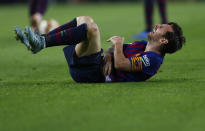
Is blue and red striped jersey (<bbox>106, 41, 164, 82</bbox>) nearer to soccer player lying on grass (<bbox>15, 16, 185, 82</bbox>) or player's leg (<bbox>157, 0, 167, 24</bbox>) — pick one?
soccer player lying on grass (<bbox>15, 16, 185, 82</bbox>)

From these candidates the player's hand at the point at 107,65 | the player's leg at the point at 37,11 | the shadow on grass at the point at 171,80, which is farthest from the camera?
the player's leg at the point at 37,11

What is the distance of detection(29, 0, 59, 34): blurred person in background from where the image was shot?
31.5 ft

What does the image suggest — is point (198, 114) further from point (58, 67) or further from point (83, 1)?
point (83, 1)

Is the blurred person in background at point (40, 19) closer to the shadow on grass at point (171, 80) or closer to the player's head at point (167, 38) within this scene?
the shadow on grass at point (171, 80)

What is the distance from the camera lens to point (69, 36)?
4.11 metres

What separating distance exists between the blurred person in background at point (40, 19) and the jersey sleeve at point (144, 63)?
5.55 meters

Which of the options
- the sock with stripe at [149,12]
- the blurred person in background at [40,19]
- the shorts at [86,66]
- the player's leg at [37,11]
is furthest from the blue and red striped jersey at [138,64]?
the player's leg at [37,11]

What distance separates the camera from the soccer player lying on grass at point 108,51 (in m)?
4.05

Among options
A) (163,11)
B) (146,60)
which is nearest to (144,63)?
(146,60)

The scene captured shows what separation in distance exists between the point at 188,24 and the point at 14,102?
891cm

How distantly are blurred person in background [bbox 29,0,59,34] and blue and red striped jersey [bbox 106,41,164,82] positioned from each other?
5.31 metres

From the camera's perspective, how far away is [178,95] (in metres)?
3.74

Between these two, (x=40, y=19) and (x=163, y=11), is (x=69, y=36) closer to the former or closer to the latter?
(x=40, y=19)

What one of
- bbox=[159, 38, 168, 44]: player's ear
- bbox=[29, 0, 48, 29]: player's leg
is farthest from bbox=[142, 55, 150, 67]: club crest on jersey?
bbox=[29, 0, 48, 29]: player's leg
